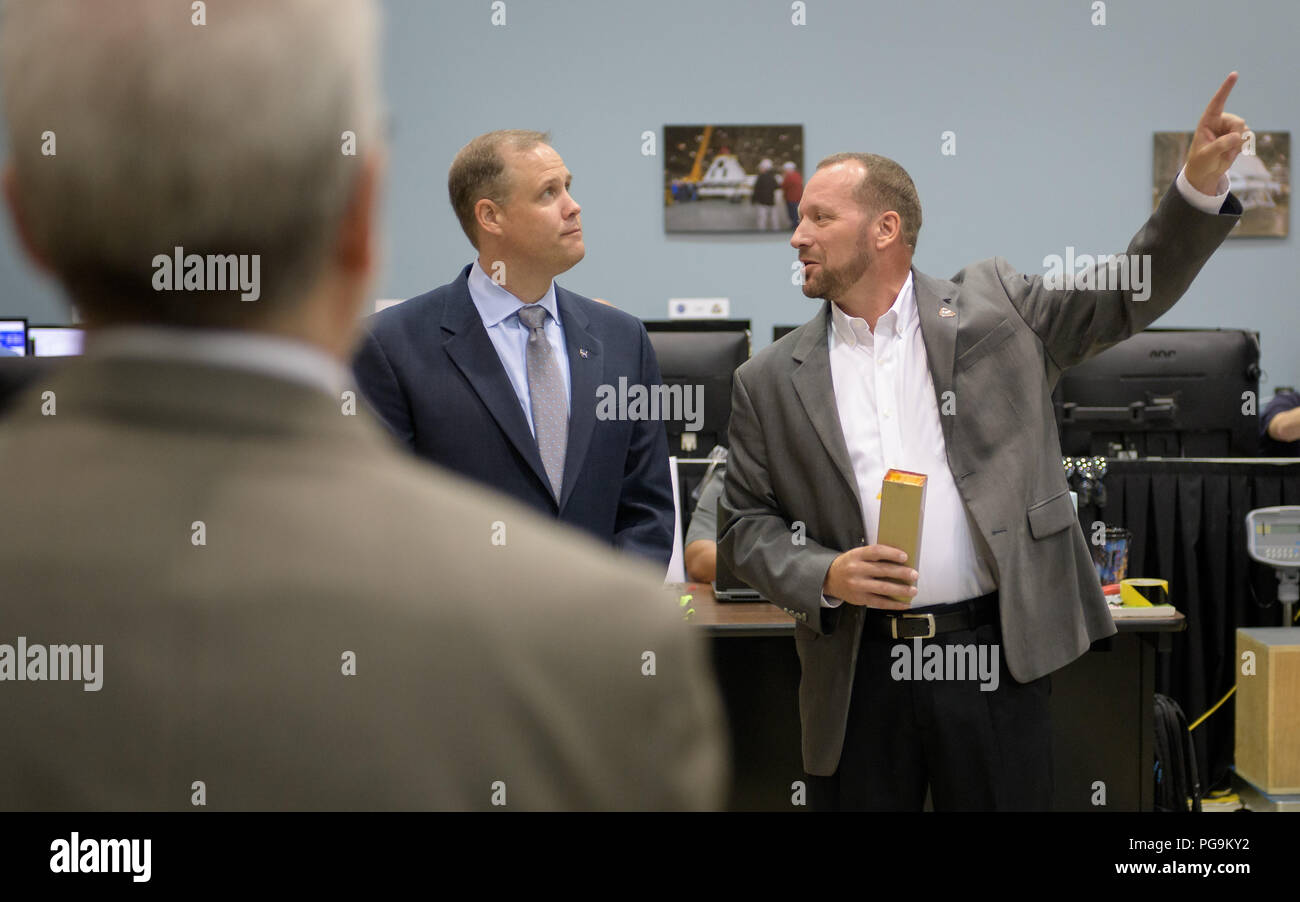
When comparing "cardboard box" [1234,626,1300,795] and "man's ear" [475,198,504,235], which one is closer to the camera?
"man's ear" [475,198,504,235]

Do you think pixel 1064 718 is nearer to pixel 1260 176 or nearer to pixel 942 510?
pixel 942 510

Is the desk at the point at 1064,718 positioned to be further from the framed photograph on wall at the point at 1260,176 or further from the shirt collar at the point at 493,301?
the framed photograph on wall at the point at 1260,176

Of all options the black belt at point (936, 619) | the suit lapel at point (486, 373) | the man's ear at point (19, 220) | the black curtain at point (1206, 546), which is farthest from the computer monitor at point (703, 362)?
the man's ear at point (19, 220)

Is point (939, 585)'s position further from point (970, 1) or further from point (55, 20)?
point (970, 1)

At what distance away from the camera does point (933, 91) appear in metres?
6.50

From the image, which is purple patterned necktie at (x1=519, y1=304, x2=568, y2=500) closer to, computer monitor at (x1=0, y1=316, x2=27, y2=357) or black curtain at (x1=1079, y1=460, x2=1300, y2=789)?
black curtain at (x1=1079, y1=460, x2=1300, y2=789)

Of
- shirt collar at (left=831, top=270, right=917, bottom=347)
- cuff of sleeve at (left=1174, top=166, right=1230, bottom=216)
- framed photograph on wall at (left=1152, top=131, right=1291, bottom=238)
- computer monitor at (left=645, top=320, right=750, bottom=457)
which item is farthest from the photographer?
framed photograph on wall at (left=1152, top=131, right=1291, bottom=238)

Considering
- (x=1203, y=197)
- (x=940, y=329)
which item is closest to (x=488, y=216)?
(x=940, y=329)

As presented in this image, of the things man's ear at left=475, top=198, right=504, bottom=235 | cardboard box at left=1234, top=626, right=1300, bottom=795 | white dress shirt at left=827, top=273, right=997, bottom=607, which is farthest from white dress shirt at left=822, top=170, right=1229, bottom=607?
cardboard box at left=1234, top=626, right=1300, bottom=795

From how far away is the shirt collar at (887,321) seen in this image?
239cm

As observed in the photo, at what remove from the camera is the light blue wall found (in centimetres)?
645

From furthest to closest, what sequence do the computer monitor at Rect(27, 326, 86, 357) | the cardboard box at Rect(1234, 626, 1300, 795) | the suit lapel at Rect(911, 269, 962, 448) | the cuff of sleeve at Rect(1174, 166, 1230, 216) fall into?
the computer monitor at Rect(27, 326, 86, 357)
the cardboard box at Rect(1234, 626, 1300, 795)
the suit lapel at Rect(911, 269, 962, 448)
the cuff of sleeve at Rect(1174, 166, 1230, 216)

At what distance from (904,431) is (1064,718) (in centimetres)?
148

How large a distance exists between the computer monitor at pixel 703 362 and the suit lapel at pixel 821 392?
163cm
